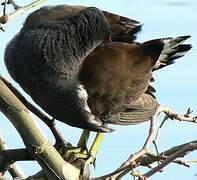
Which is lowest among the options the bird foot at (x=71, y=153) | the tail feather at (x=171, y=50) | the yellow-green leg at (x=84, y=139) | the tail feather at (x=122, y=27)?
the yellow-green leg at (x=84, y=139)

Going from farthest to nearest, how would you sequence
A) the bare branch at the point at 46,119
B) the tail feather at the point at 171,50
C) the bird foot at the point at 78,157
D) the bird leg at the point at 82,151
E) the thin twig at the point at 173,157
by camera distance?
the tail feather at the point at 171,50, the bird leg at the point at 82,151, the bare branch at the point at 46,119, the bird foot at the point at 78,157, the thin twig at the point at 173,157

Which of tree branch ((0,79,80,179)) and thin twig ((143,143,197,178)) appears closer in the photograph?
thin twig ((143,143,197,178))

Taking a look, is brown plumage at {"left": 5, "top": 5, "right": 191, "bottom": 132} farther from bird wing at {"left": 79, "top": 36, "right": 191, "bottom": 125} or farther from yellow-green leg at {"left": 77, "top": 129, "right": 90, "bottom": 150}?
yellow-green leg at {"left": 77, "top": 129, "right": 90, "bottom": 150}

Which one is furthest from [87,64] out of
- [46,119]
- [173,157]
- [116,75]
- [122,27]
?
[173,157]

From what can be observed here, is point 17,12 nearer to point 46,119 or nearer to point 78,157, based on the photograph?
point 46,119

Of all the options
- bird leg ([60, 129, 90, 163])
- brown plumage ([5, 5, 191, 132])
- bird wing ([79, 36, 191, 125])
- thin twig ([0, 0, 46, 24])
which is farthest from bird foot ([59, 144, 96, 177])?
thin twig ([0, 0, 46, 24])

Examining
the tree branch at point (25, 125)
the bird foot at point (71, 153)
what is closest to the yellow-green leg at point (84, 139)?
the bird foot at point (71, 153)

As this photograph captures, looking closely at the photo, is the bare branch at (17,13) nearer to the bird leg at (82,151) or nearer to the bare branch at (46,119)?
the bare branch at (46,119)

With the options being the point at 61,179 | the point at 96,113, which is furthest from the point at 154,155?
the point at 96,113

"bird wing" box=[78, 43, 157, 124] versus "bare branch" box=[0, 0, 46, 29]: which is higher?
"bare branch" box=[0, 0, 46, 29]

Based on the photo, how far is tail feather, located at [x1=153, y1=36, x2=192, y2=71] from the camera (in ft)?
11.4

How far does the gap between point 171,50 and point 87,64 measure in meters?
0.57

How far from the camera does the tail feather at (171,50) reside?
3.48m

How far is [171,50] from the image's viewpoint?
3.51m
